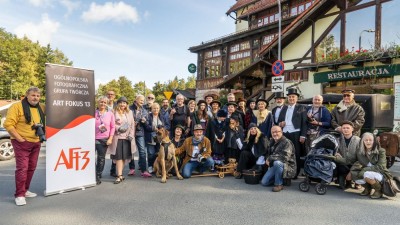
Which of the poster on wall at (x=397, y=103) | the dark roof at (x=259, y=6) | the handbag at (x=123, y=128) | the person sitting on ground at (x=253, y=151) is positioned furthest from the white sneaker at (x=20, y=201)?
the dark roof at (x=259, y=6)

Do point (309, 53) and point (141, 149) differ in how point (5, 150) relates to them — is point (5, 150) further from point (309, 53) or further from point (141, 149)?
point (309, 53)

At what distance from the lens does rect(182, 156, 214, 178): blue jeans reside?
23.3 ft

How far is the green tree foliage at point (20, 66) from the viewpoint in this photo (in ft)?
153

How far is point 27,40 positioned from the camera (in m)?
57.5

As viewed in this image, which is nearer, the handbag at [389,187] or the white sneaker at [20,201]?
the white sneaker at [20,201]

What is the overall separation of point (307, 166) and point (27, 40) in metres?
64.1

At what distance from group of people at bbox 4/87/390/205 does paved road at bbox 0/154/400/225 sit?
0.43 metres

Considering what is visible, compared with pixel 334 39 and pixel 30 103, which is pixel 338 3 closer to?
pixel 334 39

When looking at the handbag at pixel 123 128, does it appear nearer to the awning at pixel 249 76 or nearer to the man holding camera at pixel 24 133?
the man holding camera at pixel 24 133

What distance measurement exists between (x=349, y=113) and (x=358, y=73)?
9.04m

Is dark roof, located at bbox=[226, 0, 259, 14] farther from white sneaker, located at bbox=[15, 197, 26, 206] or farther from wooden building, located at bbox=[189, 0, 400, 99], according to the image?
white sneaker, located at bbox=[15, 197, 26, 206]

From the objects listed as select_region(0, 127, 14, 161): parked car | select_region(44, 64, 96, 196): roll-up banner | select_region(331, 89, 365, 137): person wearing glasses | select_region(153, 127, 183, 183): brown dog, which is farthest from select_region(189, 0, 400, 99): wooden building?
select_region(0, 127, 14, 161): parked car

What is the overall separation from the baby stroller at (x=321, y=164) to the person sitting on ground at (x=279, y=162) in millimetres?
362

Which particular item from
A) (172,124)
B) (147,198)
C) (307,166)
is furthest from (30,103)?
(307,166)
